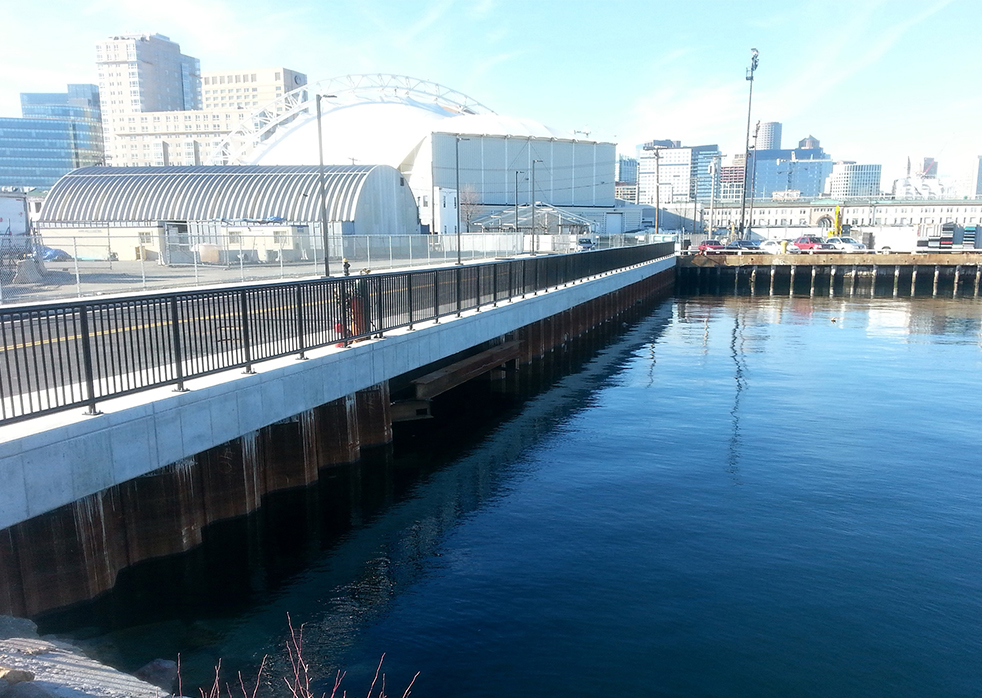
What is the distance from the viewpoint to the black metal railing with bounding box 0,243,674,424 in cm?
1017

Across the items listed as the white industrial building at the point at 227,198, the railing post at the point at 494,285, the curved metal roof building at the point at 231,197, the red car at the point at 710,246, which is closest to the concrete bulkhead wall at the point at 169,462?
the railing post at the point at 494,285

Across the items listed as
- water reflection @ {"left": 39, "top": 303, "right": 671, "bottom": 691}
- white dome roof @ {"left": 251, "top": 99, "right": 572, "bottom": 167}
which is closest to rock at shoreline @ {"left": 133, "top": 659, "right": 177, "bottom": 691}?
water reflection @ {"left": 39, "top": 303, "right": 671, "bottom": 691}

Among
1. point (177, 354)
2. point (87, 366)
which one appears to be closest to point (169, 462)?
point (177, 354)

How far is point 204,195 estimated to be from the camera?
7188cm

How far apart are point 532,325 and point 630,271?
2114 centimetres

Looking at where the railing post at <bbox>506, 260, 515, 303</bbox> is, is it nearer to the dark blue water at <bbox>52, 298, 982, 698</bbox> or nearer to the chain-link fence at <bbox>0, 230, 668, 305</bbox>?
the dark blue water at <bbox>52, 298, 982, 698</bbox>

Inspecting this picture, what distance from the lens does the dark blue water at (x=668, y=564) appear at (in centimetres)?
1028

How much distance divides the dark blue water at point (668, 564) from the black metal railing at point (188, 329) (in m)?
4.10

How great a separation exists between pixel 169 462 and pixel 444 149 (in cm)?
10901

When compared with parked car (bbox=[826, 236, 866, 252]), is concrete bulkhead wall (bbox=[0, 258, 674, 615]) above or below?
below

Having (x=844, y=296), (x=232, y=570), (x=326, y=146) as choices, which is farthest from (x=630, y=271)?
(x=326, y=146)

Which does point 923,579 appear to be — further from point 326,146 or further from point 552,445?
point 326,146

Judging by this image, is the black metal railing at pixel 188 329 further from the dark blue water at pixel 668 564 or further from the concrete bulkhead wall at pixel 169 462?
the dark blue water at pixel 668 564

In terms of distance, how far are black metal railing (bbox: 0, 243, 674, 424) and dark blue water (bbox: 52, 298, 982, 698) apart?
4.10 meters
